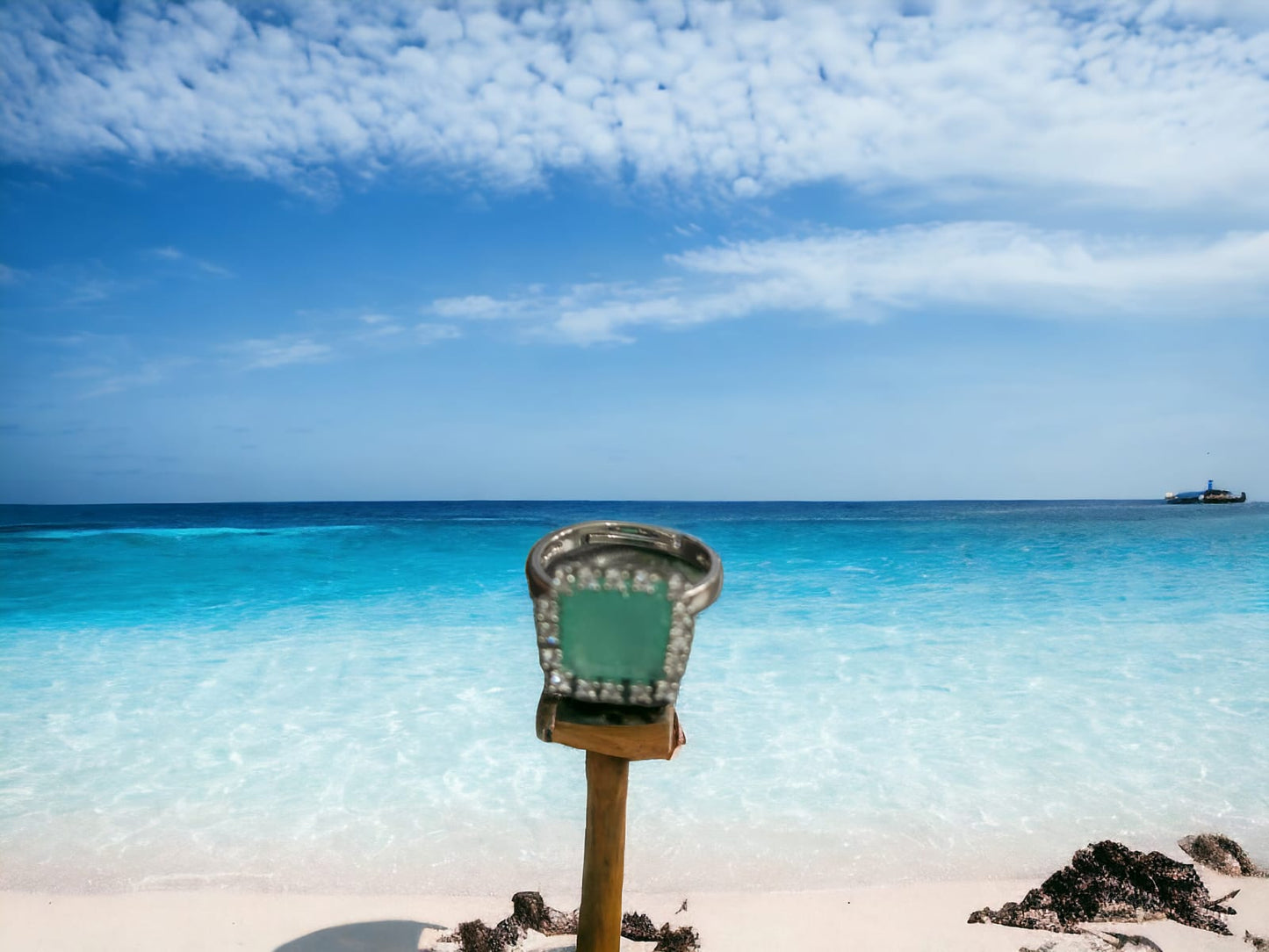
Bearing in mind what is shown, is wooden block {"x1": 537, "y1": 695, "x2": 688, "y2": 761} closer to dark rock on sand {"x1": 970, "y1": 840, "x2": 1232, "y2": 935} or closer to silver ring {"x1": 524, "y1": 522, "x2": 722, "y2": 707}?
silver ring {"x1": 524, "y1": 522, "x2": 722, "y2": 707}

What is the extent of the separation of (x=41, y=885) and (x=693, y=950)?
8.53 ft

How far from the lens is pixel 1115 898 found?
2734 mm

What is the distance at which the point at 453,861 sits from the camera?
128 inches

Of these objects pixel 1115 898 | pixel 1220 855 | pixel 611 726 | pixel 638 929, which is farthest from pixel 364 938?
pixel 1220 855

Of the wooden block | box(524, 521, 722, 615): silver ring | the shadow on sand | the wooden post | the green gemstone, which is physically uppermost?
box(524, 521, 722, 615): silver ring

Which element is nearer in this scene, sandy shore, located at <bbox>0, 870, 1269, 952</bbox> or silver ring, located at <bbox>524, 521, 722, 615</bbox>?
silver ring, located at <bbox>524, 521, 722, 615</bbox>

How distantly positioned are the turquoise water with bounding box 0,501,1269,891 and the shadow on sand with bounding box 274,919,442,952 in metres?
0.41

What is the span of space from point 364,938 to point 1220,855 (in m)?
3.38

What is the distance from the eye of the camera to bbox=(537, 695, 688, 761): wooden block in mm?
1553

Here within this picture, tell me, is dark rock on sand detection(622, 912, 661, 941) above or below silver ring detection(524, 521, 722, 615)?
below

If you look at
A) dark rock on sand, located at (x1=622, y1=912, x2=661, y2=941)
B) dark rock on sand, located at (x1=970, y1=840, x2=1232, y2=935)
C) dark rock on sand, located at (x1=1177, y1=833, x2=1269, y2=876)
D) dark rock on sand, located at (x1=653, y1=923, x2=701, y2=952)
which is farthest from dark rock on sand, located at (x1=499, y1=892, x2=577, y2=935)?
dark rock on sand, located at (x1=1177, y1=833, x2=1269, y2=876)

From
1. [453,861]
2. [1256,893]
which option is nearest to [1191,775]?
[1256,893]

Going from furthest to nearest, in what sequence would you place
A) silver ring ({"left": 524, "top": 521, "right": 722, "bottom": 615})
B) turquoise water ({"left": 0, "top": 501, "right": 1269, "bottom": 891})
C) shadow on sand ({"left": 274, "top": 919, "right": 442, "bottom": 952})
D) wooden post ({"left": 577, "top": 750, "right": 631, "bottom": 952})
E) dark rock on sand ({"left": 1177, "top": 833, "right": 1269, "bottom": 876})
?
turquoise water ({"left": 0, "top": 501, "right": 1269, "bottom": 891}) → dark rock on sand ({"left": 1177, "top": 833, "right": 1269, "bottom": 876}) → shadow on sand ({"left": 274, "top": 919, "right": 442, "bottom": 952}) → wooden post ({"left": 577, "top": 750, "right": 631, "bottom": 952}) → silver ring ({"left": 524, "top": 521, "right": 722, "bottom": 615})

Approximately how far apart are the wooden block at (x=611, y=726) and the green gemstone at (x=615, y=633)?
0.08 meters
